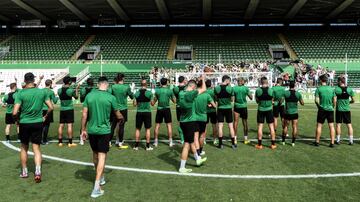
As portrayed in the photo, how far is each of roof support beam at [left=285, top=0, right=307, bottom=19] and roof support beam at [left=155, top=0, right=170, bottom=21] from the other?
1472cm

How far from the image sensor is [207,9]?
4197 centimetres

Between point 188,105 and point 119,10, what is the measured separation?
36.8 m

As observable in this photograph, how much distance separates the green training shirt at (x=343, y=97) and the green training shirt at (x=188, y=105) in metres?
5.32

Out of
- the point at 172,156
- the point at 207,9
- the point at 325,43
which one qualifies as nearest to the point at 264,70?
the point at 207,9

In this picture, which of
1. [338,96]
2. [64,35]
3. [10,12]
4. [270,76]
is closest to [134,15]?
[64,35]

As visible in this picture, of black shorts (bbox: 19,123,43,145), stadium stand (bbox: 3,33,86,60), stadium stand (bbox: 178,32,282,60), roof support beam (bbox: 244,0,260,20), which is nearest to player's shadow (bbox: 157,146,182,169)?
black shorts (bbox: 19,123,43,145)

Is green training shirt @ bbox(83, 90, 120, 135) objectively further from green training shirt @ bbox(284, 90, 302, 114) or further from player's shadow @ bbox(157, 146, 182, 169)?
green training shirt @ bbox(284, 90, 302, 114)

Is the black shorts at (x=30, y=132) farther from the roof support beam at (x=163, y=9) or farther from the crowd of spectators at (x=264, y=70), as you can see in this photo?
the roof support beam at (x=163, y=9)

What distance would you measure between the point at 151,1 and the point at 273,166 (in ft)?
109

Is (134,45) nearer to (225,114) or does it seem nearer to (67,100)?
(67,100)

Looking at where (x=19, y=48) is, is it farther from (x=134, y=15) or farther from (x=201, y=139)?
(x=201, y=139)

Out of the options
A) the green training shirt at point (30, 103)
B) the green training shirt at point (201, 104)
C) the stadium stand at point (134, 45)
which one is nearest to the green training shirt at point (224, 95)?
the green training shirt at point (201, 104)

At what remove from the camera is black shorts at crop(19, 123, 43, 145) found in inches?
289

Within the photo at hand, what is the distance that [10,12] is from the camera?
44.6 metres
